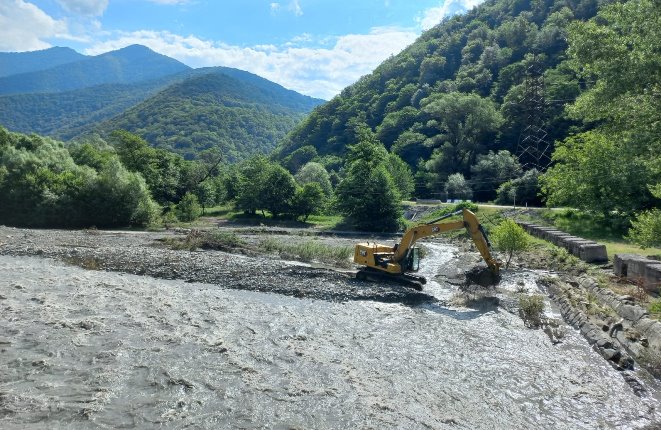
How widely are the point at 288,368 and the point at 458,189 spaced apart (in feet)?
196

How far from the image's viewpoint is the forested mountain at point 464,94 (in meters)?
83.1

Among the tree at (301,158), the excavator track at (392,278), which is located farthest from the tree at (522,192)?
the tree at (301,158)

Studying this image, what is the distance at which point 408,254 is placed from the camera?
73.8 ft

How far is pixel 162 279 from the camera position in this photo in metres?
23.9

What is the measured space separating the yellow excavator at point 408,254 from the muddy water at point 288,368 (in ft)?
9.17

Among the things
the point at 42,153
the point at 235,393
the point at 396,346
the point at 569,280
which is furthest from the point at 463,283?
the point at 42,153

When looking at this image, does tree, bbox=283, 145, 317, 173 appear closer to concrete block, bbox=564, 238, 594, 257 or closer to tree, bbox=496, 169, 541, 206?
tree, bbox=496, 169, 541, 206

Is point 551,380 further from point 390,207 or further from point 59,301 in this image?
point 390,207

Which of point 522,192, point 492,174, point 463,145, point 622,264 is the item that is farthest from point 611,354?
point 463,145

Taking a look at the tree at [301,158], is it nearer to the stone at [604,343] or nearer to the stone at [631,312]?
the stone at [631,312]

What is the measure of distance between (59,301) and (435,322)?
14.9m

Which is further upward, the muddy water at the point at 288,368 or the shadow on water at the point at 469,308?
the muddy water at the point at 288,368

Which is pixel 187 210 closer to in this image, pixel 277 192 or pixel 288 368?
pixel 277 192

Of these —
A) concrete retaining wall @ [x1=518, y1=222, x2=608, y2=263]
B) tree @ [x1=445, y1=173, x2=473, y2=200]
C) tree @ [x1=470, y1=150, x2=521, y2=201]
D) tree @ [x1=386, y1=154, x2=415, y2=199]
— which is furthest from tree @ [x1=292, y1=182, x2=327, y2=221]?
concrete retaining wall @ [x1=518, y1=222, x2=608, y2=263]
